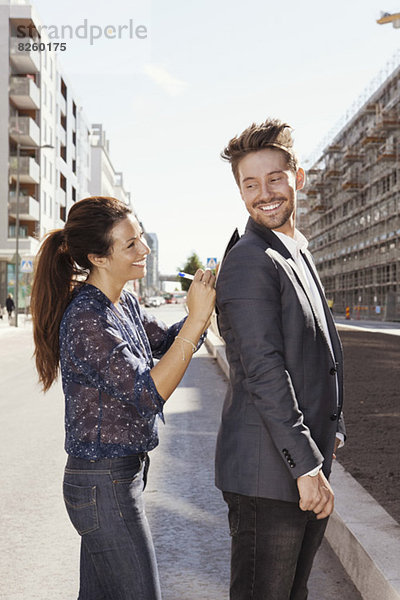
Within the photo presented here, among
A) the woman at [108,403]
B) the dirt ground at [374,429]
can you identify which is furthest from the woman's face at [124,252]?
the dirt ground at [374,429]

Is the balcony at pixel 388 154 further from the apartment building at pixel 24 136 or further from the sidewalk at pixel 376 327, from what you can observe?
the apartment building at pixel 24 136

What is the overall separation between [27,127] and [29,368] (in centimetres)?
3274

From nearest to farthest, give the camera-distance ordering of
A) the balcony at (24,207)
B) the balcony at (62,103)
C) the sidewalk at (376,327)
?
the sidewalk at (376,327) → the balcony at (24,207) → the balcony at (62,103)

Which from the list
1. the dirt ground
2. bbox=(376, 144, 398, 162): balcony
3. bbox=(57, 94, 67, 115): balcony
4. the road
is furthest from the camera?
bbox=(57, 94, 67, 115): balcony

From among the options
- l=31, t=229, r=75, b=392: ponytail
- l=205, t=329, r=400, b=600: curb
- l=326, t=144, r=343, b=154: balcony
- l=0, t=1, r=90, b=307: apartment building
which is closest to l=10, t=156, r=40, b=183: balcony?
l=0, t=1, r=90, b=307: apartment building

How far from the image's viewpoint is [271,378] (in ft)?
6.48

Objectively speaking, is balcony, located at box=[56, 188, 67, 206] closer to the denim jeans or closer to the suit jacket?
the suit jacket

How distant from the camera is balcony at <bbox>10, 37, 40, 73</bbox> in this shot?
4372 cm

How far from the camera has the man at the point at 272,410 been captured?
1992mm

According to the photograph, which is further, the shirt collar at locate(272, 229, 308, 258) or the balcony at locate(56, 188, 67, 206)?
the balcony at locate(56, 188, 67, 206)

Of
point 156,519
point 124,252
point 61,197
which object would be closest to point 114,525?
point 124,252

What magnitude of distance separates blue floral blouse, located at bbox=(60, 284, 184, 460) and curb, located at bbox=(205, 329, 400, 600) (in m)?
1.41

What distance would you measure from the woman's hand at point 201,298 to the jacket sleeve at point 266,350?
69mm

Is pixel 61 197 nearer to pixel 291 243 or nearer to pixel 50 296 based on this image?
pixel 50 296
